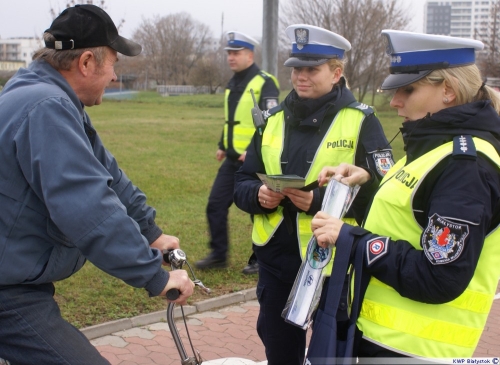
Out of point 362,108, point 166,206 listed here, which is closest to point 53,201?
point 362,108

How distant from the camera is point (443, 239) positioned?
2.19 m

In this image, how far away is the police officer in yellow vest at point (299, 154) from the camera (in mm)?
3439

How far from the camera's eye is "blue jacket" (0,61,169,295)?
7.55ft

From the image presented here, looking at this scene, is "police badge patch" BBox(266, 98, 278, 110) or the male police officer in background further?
"police badge patch" BBox(266, 98, 278, 110)

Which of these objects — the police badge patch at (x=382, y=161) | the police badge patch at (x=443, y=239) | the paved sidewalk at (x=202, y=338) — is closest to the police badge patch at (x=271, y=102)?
the paved sidewalk at (x=202, y=338)

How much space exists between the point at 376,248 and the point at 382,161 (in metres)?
1.08

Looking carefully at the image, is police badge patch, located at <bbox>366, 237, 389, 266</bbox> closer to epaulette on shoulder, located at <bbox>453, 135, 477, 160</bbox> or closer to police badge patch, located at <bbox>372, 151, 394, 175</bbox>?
epaulette on shoulder, located at <bbox>453, 135, 477, 160</bbox>

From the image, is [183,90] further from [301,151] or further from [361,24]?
[301,151]

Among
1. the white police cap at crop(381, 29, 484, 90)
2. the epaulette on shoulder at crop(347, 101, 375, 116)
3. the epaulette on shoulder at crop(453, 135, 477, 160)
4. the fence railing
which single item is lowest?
the fence railing

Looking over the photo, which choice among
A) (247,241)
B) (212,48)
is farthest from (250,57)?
(212,48)

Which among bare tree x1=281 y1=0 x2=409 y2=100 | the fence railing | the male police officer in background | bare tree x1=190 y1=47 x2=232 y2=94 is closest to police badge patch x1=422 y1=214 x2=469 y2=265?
the male police officer in background

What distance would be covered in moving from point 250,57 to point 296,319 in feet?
16.0

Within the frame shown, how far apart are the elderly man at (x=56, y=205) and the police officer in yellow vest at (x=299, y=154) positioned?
967 millimetres

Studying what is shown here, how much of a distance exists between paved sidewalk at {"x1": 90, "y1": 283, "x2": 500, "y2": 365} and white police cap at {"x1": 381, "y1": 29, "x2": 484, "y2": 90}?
273cm
